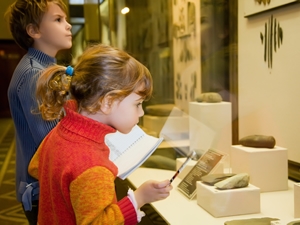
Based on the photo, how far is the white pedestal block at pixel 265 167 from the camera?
1.99 m

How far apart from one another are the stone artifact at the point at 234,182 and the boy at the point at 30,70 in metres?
0.72

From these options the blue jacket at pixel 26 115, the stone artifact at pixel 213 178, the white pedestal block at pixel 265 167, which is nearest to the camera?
the blue jacket at pixel 26 115

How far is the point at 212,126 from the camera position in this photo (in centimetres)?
244

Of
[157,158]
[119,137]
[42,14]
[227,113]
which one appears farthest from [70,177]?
[227,113]

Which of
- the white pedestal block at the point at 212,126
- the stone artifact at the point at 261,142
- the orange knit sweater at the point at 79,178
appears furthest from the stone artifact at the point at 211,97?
the orange knit sweater at the point at 79,178

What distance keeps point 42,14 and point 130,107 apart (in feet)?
2.56

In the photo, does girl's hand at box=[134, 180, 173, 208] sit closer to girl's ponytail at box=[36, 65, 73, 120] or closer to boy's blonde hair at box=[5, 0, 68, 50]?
girl's ponytail at box=[36, 65, 73, 120]

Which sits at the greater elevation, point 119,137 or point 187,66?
point 187,66

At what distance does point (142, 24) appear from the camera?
3.75m

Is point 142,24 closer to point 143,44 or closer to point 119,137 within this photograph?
point 143,44

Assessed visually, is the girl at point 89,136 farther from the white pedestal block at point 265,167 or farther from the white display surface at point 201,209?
the white pedestal block at point 265,167

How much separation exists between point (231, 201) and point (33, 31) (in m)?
1.11

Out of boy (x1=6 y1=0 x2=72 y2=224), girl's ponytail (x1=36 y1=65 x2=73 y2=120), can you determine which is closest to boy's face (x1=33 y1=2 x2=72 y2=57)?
boy (x1=6 y1=0 x2=72 y2=224)

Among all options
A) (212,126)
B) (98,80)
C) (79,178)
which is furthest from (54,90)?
(212,126)
